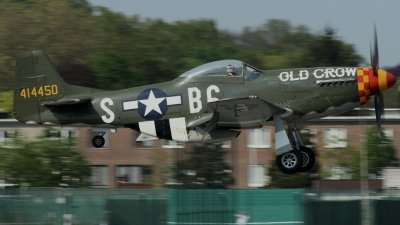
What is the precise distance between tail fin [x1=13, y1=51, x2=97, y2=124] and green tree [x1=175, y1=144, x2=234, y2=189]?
7146mm

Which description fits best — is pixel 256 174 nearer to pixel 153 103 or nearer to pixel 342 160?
pixel 342 160

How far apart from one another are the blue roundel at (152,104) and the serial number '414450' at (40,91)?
6.91 feet

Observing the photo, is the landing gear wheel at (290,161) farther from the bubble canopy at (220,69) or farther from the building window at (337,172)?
the building window at (337,172)

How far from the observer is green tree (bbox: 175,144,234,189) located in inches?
919

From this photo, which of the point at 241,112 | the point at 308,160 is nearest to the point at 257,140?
the point at 308,160

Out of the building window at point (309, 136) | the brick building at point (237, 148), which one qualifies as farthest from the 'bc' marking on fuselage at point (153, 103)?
the brick building at point (237, 148)

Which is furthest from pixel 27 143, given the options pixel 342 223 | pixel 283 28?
pixel 283 28

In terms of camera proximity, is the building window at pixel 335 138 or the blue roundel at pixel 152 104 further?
the building window at pixel 335 138

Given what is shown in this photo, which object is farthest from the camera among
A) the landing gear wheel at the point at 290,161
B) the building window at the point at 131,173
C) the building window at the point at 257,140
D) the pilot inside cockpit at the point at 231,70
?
the building window at the point at 131,173

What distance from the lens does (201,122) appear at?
1520cm

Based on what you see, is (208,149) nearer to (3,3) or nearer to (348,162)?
(348,162)

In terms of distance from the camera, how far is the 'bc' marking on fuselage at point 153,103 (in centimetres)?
1539

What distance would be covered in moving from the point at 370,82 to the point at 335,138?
18.3m

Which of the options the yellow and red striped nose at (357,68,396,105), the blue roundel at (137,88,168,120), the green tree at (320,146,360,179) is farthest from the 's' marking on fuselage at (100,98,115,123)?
the green tree at (320,146,360,179)
